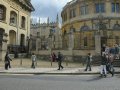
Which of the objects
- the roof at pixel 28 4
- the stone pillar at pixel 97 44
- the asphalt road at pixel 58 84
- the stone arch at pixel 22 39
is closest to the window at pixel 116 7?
the roof at pixel 28 4

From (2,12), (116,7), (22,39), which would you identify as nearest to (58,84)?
(2,12)

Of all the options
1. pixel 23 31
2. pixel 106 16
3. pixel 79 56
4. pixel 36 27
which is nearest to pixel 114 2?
pixel 106 16

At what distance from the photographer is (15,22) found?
42.2 metres

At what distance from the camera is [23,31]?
44469 millimetres

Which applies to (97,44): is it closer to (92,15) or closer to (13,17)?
(13,17)

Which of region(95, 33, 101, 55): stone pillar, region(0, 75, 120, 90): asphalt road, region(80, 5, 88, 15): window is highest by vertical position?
region(80, 5, 88, 15): window

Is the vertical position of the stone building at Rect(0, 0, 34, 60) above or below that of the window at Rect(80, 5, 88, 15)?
below

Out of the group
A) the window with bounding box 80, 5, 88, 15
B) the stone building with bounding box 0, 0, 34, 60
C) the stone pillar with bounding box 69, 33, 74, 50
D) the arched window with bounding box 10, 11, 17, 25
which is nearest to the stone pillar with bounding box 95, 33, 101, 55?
the stone pillar with bounding box 69, 33, 74, 50

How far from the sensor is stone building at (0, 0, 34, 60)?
3834 cm

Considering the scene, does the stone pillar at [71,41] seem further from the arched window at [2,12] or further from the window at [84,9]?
the window at [84,9]

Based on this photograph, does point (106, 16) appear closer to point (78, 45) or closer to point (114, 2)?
point (114, 2)

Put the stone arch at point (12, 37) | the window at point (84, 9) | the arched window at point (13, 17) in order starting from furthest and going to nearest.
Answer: the window at point (84, 9) → the arched window at point (13, 17) → the stone arch at point (12, 37)

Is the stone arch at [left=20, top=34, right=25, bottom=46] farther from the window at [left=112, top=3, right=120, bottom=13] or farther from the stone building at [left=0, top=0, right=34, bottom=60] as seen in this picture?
the window at [left=112, top=3, right=120, bottom=13]

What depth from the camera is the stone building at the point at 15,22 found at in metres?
38.3
